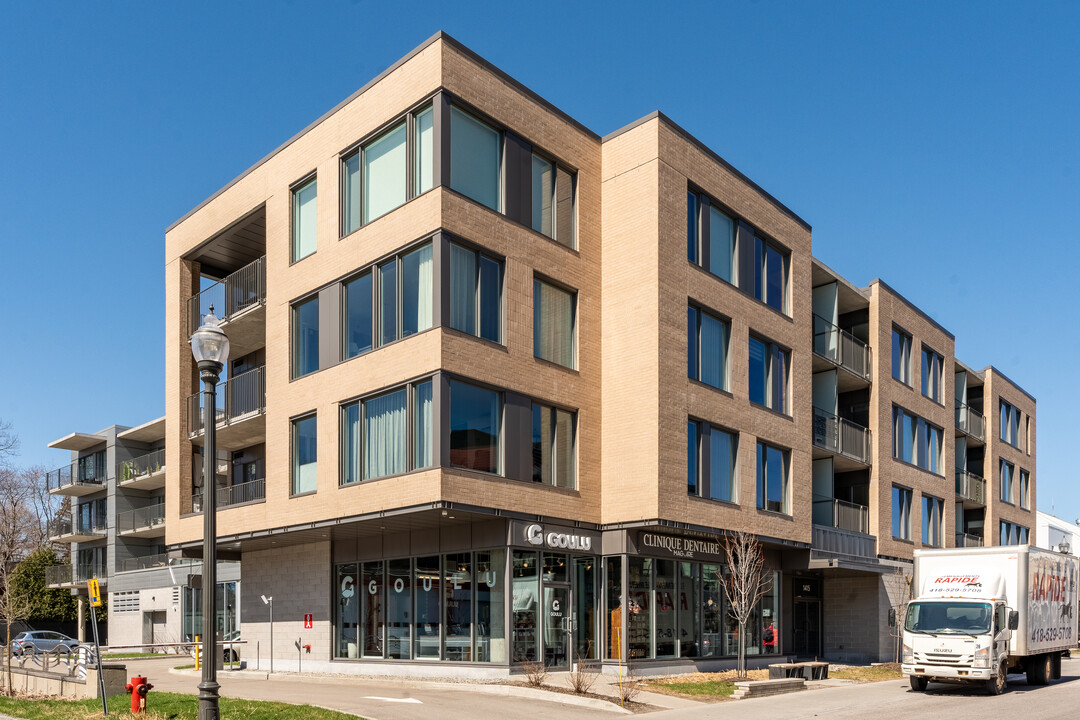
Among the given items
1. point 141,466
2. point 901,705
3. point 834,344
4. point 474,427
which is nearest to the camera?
point 901,705

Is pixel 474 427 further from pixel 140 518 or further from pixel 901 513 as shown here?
pixel 140 518

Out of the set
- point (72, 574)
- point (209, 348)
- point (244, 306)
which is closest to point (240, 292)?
point (244, 306)

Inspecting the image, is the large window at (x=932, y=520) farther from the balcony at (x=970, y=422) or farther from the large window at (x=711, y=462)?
the large window at (x=711, y=462)

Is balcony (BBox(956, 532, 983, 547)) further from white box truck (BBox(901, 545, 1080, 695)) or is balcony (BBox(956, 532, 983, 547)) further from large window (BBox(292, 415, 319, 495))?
large window (BBox(292, 415, 319, 495))

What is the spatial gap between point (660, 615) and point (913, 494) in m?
19.3

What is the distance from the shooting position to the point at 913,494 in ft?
142

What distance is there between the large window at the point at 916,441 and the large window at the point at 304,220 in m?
24.7

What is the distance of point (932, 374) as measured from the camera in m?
46.9

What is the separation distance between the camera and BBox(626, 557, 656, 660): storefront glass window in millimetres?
27062

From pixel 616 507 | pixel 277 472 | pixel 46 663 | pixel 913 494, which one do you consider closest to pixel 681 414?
pixel 616 507

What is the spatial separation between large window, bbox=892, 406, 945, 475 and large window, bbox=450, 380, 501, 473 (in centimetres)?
2245

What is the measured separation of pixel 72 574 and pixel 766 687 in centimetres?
5393

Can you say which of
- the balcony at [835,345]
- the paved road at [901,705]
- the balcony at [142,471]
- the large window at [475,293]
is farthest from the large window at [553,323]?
the balcony at [142,471]

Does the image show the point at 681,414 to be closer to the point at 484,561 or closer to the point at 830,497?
the point at 484,561
